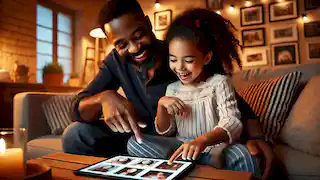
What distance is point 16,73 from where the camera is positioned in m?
2.01

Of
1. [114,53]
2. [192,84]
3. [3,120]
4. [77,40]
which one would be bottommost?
[3,120]

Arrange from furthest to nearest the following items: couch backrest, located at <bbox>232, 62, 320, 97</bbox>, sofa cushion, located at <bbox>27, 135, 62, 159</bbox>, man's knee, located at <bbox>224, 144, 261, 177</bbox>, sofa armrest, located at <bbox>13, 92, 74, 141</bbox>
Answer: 1. sofa armrest, located at <bbox>13, 92, 74, 141</bbox>
2. sofa cushion, located at <bbox>27, 135, 62, 159</bbox>
3. couch backrest, located at <bbox>232, 62, 320, 97</bbox>
4. man's knee, located at <bbox>224, 144, 261, 177</bbox>

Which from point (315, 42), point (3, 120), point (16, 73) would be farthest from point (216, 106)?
point (315, 42)

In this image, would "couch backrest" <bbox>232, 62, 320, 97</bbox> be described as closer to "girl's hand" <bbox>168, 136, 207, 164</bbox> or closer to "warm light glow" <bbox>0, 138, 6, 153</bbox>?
"girl's hand" <bbox>168, 136, 207, 164</bbox>

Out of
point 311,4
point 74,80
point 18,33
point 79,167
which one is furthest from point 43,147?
point 311,4

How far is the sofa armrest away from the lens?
1.29 m

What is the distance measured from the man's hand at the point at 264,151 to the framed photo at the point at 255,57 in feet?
6.33

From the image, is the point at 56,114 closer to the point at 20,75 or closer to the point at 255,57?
the point at 20,75

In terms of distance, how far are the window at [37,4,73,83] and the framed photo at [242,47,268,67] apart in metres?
1.50

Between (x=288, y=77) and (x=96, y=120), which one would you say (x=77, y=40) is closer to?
(x=96, y=120)

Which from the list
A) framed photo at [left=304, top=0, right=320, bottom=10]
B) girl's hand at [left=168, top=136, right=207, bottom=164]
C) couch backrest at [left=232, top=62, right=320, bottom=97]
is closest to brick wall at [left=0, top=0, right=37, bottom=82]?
couch backrest at [left=232, top=62, right=320, bottom=97]

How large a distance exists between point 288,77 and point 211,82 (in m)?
0.41

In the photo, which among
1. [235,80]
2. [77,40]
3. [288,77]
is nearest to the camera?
[288,77]

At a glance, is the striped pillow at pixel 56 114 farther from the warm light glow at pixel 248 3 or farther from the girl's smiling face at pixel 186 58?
the warm light glow at pixel 248 3
